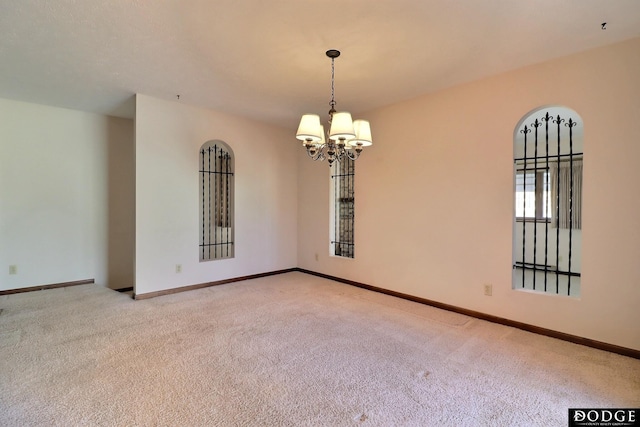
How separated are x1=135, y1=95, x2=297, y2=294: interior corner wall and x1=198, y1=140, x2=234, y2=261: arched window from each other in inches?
8.7

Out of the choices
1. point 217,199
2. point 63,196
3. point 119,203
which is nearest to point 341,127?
point 217,199

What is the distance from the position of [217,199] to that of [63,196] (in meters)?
2.28

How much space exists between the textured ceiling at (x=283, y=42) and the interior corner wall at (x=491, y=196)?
0.27m

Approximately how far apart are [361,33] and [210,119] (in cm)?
298

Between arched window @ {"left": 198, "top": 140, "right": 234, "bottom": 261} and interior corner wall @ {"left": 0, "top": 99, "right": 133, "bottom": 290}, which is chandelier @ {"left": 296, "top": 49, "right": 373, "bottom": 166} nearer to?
arched window @ {"left": 198, "top": 140, "right": 234, "bottom": 261}

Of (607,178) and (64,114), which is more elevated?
(64,114)

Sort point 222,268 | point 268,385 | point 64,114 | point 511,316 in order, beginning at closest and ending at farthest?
point 268,385 < point 511,316 < point 64,114 < point 222,268

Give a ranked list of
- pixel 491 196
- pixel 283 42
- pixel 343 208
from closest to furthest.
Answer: pixel 283 42 < pixel 491 196 < pixel 343 208

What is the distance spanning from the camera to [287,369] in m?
2.46

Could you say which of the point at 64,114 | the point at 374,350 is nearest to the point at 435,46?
the point at 374,350

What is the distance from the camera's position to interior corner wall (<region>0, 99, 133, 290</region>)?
4375mm

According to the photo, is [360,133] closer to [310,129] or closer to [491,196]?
[310,129]

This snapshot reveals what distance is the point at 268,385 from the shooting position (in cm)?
223

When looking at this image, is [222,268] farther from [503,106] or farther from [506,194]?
[503,106]
